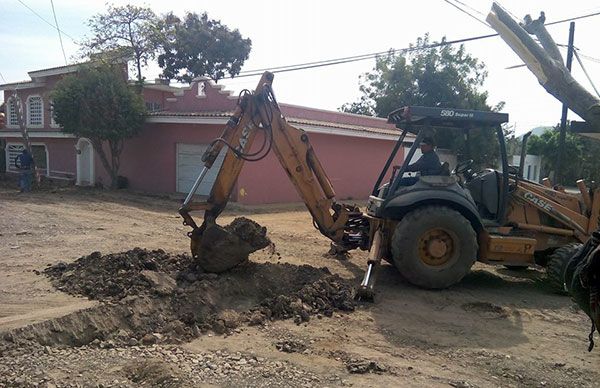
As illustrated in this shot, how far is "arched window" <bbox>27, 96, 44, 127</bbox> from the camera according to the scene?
2802cm

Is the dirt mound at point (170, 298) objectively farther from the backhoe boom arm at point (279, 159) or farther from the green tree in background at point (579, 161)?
the green tree in background at point (579, 161)

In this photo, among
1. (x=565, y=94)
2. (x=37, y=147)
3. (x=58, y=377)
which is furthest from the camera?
(x=37, y=147)

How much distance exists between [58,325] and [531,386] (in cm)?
431

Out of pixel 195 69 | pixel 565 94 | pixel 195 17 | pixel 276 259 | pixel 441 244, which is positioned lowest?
pixel 276 259

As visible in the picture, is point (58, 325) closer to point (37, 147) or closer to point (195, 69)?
point (37, 147)

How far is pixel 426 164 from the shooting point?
7.67 meters

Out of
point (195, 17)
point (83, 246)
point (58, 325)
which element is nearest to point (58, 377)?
point (58, 325)

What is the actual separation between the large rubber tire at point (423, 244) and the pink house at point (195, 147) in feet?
36.6

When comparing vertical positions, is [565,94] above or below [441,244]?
above

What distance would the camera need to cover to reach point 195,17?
126 feet

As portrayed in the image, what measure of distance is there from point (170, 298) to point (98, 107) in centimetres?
1625

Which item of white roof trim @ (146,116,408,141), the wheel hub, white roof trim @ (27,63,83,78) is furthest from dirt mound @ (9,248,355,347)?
white roof trim @ (27,63,83,78)

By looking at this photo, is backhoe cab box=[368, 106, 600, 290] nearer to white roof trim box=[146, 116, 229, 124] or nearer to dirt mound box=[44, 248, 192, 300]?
dirt mound box=[44, 248, 192, 300]

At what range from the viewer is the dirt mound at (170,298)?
5.15m
